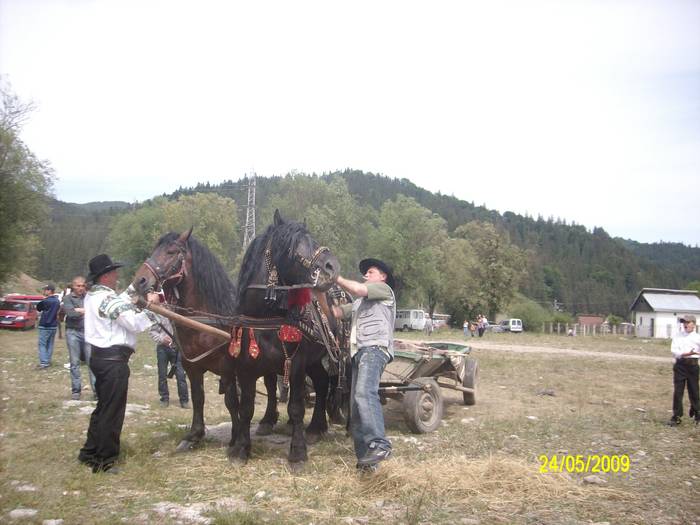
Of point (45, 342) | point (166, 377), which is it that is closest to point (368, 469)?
point (166, 377)

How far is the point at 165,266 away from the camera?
5.81m

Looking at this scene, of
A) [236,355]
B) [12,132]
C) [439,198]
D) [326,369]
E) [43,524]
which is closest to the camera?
[43,524]

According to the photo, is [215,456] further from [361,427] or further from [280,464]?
[361,427]

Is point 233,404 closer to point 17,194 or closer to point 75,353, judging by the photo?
point 75,353

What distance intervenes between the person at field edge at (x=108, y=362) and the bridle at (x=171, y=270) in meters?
0.38

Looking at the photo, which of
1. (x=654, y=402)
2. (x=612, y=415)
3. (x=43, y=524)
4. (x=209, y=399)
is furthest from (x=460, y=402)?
(x=43, y=524)

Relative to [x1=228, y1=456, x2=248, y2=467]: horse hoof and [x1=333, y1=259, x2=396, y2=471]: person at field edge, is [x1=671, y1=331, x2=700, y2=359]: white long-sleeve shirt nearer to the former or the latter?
[x1=333, y1=259, x2=396, y2=471]: person at field edge

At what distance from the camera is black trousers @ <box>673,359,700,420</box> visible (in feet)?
27.3

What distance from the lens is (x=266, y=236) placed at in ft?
18.4

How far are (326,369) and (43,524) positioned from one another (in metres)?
3.45

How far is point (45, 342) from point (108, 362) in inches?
343

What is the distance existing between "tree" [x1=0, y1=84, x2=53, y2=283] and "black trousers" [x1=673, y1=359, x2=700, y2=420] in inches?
1266

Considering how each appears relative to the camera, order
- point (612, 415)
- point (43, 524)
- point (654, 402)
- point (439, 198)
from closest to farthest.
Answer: point (43, 524) < point (612, 415) < point (654, 402) < point (439, 198)

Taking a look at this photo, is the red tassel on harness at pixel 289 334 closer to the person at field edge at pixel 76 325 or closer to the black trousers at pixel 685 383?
the person at field edge at pixel 76 325
